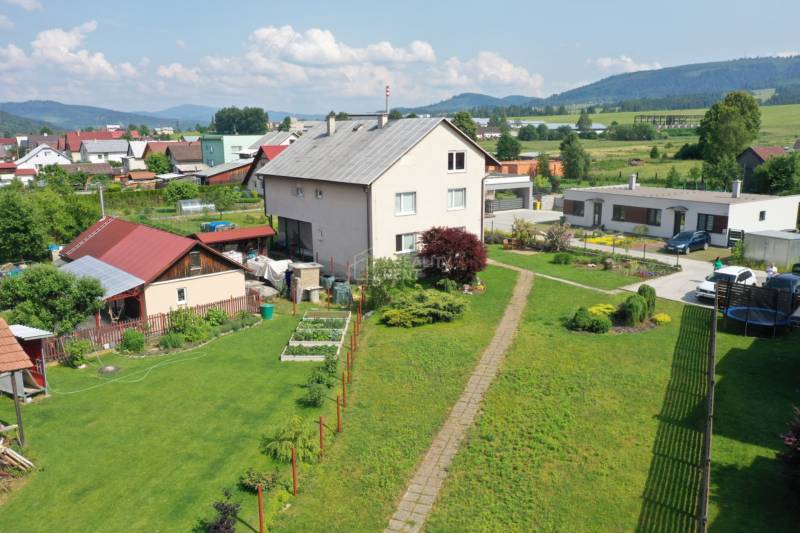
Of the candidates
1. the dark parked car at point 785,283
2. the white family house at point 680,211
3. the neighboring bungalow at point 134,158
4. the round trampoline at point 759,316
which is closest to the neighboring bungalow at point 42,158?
the neighboring bungalow at point 134,158

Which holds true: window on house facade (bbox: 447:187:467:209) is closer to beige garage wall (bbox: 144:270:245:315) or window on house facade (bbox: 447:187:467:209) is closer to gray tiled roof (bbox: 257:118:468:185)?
gray tiled roof (bbox: 257:118:468:185)

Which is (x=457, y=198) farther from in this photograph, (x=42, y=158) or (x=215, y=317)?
(x=42, y=158)

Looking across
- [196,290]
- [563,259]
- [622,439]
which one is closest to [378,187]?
[196,290]

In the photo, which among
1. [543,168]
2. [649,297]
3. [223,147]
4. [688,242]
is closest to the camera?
[649,297]

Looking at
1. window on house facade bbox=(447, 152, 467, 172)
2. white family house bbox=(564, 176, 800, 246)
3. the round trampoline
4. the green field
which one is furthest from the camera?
white family house bbox=(564, 176, 800, 246)

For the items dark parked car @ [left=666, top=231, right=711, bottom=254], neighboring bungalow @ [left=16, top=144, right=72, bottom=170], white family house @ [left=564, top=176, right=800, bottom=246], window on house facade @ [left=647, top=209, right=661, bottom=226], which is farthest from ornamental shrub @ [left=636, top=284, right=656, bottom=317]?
neighboring bungalow @ [left=16, top=144, right=72, bottom=170]

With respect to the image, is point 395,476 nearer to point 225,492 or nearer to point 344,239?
point 225,492

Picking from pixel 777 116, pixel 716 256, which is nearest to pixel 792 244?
pixel 716 256
